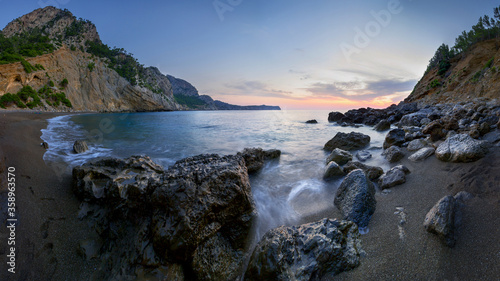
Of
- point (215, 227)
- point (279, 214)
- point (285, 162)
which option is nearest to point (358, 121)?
point (285, 162)

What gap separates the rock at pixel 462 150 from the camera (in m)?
4.16

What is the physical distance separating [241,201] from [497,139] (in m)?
6.75

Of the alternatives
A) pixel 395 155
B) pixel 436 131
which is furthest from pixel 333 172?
pixel 436 131

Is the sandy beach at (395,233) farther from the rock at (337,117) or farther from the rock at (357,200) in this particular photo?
the rock at (337,117)

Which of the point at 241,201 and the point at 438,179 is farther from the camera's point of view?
the point at 438,179

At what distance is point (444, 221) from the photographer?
2588mm

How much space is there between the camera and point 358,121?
2681 cm

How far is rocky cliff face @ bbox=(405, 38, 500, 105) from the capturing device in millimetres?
18922

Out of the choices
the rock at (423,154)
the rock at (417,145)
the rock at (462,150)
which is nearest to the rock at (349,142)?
the rock at (417,145)

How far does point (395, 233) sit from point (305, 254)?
154 cm

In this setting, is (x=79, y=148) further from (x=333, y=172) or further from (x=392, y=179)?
(x=392, y=179)

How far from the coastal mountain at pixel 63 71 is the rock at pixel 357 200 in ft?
158

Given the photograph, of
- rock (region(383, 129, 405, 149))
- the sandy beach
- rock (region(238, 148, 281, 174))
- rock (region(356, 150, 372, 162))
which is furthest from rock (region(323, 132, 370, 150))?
the sandy beach

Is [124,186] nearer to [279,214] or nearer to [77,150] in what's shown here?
[279,214]
